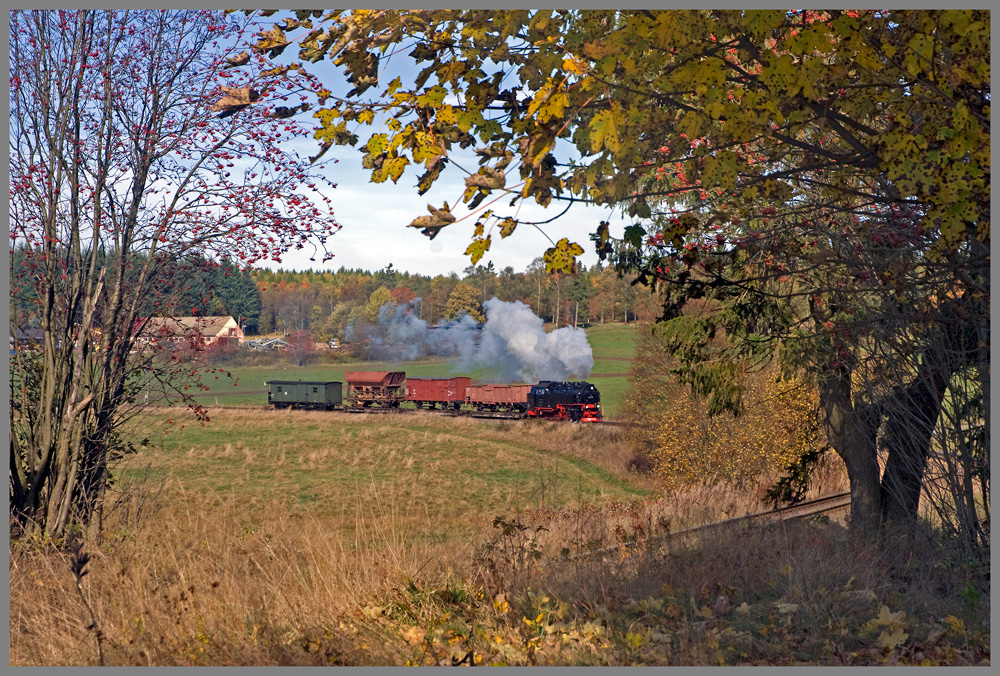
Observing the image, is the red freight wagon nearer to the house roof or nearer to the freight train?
the freight train

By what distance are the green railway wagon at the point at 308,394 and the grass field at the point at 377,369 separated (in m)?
4.14

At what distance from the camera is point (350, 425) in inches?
1479

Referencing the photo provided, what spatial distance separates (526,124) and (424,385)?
3919 cm

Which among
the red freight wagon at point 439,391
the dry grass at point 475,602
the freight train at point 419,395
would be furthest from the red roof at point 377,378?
the dry grass at point 475,602

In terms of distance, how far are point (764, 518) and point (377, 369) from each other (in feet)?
157

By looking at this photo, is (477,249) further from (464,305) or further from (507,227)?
(464,305)

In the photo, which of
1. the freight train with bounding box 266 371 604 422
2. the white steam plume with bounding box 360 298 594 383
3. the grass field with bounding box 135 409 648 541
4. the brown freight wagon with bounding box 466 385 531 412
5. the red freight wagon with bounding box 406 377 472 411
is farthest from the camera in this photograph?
the white steam plume with bounding box 360 298 594 383

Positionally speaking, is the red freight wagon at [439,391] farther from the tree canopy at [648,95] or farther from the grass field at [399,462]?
the tree canopy at [648,95]

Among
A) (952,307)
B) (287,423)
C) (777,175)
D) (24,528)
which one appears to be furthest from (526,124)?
(287,423)

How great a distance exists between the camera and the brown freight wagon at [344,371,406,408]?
43.2m

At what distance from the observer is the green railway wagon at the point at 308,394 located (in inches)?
1714

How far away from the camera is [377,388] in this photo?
1704 inches

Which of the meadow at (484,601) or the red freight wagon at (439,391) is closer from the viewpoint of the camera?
the meadow at (484,601)

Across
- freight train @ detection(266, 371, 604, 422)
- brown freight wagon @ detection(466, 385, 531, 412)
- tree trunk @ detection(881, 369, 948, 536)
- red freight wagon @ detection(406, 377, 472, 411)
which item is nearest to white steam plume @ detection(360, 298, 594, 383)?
freight train @ detection(266, 371, 604, 422)
